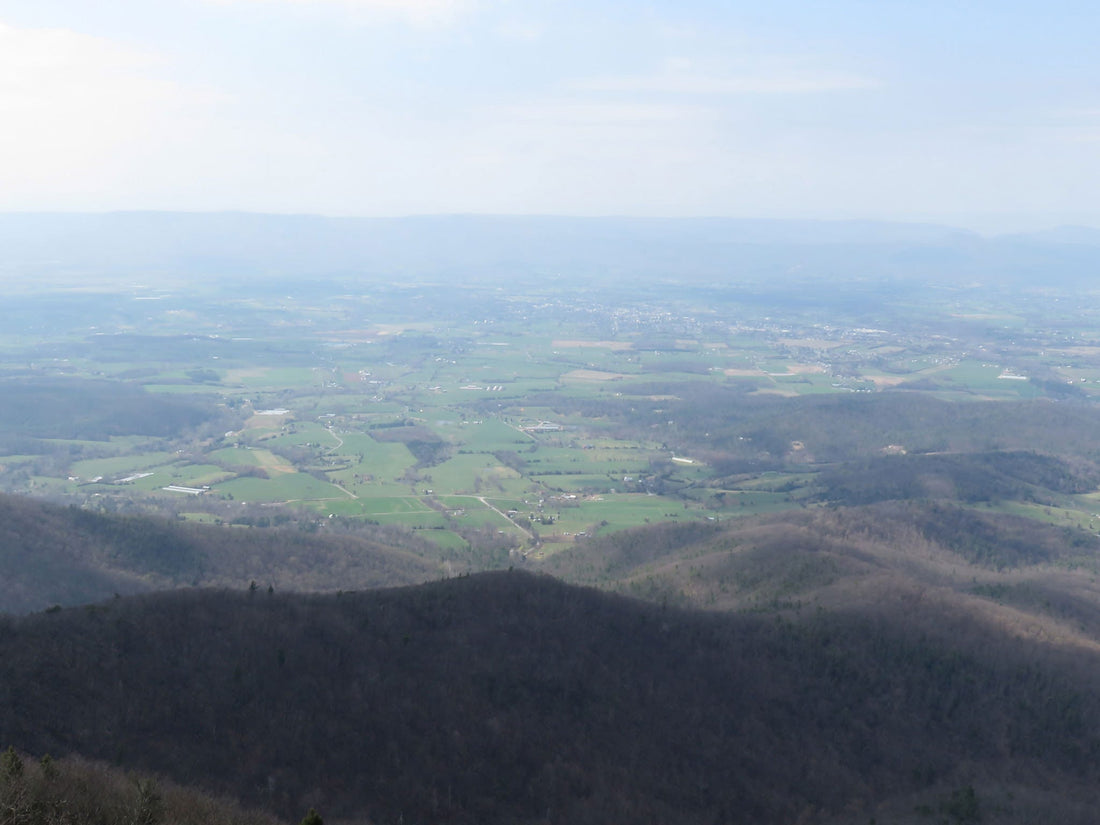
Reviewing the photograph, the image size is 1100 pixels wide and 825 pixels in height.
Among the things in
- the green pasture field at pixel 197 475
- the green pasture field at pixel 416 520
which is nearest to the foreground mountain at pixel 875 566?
the green pasture field at pixel 416 520

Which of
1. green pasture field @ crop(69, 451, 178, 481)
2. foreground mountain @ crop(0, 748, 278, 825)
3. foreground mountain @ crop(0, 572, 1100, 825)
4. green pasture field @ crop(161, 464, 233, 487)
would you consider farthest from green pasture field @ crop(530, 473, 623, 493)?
foreground mountain @ crop(0, 748, 278, 825)

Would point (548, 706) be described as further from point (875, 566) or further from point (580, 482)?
point (580, 482)

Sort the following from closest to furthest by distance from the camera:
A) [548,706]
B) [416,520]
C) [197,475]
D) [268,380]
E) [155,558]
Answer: [548,706], [155,558], [416,520], [197,475], [268,380]

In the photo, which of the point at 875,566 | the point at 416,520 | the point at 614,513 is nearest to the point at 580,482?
the point at 614,513

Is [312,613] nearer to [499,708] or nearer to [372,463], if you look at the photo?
[499,708]

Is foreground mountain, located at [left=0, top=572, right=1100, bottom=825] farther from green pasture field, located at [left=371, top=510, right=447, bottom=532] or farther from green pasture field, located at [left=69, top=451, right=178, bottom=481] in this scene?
green pasture field, located at [left=69, top=451, right=178, bottom=481]

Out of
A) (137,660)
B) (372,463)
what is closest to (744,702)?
(137,660)

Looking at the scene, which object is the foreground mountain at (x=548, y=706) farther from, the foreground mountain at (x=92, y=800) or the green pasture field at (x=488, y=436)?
the green pasture field at (x=488, y=436)

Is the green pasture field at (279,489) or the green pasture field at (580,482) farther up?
the green pasture field at (279,489)
